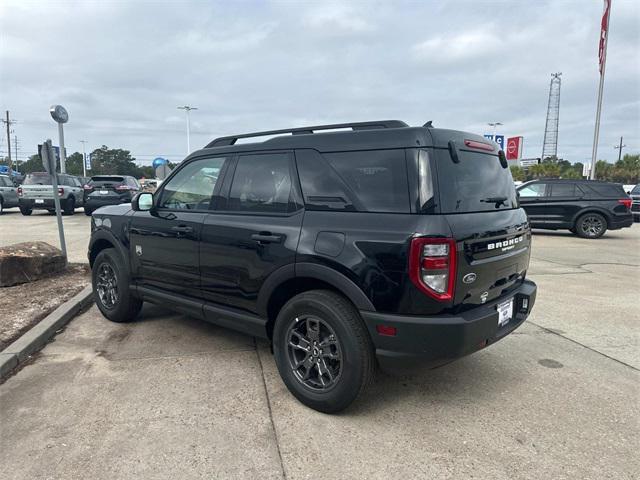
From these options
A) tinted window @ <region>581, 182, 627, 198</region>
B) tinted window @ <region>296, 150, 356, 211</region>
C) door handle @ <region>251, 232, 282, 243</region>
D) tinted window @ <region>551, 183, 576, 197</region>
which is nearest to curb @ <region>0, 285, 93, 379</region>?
door handle @ <region>251, 232, 282, 243</region>

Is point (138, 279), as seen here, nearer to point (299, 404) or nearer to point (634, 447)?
point (299, 404)

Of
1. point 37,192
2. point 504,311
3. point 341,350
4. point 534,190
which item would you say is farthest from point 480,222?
point 37,192

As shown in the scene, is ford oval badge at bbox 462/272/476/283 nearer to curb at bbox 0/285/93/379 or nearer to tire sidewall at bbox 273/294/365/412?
tire sidewall at bbox 273/294/365/412

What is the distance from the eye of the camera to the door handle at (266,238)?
3141 mm

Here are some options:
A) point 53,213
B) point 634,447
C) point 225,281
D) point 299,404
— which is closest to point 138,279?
point 225,281

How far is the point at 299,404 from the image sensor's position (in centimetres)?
311

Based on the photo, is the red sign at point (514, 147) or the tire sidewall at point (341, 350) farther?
the red sign at point (514, 147)

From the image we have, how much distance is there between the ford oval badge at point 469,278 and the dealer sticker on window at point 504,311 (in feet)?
1.25

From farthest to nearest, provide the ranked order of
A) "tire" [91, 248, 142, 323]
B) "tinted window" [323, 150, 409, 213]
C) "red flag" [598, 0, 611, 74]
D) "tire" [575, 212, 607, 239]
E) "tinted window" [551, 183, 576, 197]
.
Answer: "red flag" [598, 0, 611, 74], "tinted window" [551, 183, 576, 197], "tire" [575, 212, 607, 239], "tire" [91, 248, 142, 323], "tinted window" [323, 150, 409, 213]

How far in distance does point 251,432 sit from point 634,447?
2.27 m

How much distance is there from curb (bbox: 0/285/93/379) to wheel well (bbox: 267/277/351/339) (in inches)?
85.1

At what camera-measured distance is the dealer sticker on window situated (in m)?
2.96

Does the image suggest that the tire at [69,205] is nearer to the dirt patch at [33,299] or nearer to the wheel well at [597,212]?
the dirt patch at [33,299]

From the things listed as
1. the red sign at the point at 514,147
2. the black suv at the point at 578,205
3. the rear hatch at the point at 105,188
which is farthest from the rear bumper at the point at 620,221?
the rear hatch at the point at 105,188
